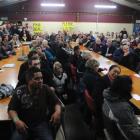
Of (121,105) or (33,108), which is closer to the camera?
(121,105)

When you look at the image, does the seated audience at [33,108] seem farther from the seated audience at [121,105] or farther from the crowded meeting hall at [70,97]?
the seated audience at [121,105]

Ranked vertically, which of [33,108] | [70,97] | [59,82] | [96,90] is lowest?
[70,97]

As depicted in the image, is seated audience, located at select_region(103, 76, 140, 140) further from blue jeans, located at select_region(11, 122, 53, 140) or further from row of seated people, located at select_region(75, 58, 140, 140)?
blue jeans, located at select_region(11, 122, 53, 140)

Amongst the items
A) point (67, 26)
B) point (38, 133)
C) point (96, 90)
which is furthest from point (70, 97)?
point (67, 26)

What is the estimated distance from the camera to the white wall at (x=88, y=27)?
18359 mm

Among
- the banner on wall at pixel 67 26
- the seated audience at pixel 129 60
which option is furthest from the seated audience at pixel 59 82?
the banner on wall at pixel 67 26

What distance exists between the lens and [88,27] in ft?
61.1

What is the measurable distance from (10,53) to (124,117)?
631cm

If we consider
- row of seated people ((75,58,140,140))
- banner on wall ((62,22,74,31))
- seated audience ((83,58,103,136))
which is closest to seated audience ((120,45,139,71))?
seated audience ((83,58,103,136))

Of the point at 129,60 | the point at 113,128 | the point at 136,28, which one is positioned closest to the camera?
the point at 113,128

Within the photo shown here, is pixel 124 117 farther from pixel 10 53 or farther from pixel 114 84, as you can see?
pixel 10 53

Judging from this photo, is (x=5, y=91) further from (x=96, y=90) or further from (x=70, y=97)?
(x=70, y=97)

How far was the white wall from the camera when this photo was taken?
1836cm

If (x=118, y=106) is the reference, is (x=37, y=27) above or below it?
below
